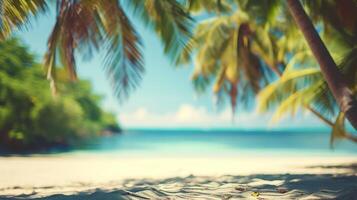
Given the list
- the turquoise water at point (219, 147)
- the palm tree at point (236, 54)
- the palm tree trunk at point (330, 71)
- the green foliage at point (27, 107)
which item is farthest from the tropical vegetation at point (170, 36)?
the green foliage at point (27, 107)

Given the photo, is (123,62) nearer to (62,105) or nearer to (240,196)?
(240,196)

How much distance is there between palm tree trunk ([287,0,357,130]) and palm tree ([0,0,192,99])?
2140 mm

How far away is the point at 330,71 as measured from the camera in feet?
18.0

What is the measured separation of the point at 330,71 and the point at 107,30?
12.9ft

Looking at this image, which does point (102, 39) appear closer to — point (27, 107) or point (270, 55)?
point (270, 55)

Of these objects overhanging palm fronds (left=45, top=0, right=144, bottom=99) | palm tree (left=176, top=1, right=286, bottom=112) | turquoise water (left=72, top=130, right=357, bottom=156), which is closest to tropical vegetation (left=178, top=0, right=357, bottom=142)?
palm tree (left=176, top=1, right=286, bottom=112)

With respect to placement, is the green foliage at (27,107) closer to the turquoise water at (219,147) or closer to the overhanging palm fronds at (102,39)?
the turquoise water at (219,147)

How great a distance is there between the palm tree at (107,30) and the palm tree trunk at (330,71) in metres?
2.14

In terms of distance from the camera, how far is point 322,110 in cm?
868

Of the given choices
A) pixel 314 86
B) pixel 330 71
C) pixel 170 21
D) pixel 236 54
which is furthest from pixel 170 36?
pixel 236 54

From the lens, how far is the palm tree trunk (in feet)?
17.2

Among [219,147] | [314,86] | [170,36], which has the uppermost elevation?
[170,36]

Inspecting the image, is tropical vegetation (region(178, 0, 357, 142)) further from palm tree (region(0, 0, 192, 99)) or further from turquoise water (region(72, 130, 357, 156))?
turquoise water (region(72, 130, 357, 156))

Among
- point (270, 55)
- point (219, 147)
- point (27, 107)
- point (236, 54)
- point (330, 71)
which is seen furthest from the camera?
point (219, 147)
